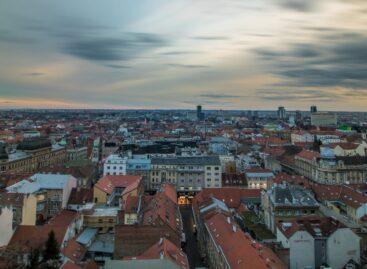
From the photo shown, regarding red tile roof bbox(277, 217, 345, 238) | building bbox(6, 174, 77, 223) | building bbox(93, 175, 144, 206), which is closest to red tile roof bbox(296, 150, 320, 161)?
building bbox(93, 175, 144, 206)

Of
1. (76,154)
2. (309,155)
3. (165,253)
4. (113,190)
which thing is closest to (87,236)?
(165,253)

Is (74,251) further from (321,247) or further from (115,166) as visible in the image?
(115,166)

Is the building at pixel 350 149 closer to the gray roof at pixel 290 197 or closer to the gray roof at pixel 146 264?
the gray roof at pixel 290 197

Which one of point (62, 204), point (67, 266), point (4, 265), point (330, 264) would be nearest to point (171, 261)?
point (67, 266)

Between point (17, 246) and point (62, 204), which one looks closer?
point (17, 246)

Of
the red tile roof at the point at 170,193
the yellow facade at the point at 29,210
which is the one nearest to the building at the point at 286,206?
the red tile roof at the point at 170,193

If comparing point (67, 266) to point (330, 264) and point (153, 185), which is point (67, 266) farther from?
point (153, 185)
